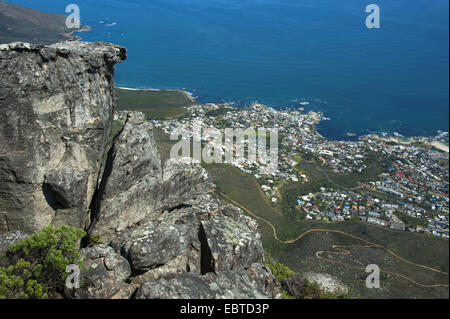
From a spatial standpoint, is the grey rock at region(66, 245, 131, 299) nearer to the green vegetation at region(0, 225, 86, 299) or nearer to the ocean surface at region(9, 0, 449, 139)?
the green vegetation at region(0, 225, 86, 299)

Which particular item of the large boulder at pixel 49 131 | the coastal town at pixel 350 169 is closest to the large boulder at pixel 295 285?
the large boulder at pixel 49 131

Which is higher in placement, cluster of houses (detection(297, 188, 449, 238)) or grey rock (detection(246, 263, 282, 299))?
grey rock (detection(246, 263, 282, 299))

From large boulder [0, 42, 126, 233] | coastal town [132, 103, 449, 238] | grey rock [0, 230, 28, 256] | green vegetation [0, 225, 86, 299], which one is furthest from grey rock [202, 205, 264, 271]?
coastal town [132, 103, 449, 238]

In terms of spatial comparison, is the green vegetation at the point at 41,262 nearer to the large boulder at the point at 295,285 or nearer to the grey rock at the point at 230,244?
the grey rock at the point at 230,244

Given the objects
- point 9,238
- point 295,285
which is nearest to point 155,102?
point 295,285
